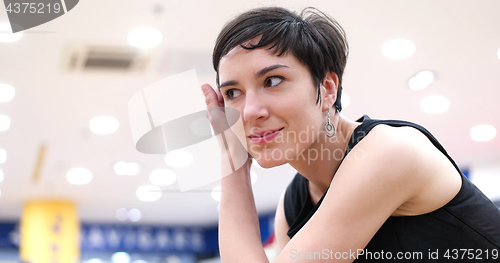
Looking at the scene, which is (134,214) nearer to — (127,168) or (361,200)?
(127,168)

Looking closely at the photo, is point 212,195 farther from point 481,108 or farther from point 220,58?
point 220,58

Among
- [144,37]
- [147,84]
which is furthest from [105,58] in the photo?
[147,84]

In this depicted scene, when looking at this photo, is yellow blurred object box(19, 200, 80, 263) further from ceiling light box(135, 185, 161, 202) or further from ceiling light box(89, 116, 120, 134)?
ceiling light box(89, 116, 120, 134)

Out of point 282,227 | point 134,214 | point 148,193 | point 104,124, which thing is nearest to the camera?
point 282,227

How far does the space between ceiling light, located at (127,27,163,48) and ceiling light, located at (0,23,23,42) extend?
2.19 ft

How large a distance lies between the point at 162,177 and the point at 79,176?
1008mm

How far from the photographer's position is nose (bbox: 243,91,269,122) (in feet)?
3.10

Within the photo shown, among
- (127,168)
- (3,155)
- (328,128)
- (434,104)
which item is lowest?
(127,168)

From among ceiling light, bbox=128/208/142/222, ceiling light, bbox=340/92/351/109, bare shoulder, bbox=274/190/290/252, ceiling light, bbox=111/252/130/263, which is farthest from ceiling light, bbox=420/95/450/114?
ceiling light, bbox=111/252/130/263

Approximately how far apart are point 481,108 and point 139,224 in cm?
644

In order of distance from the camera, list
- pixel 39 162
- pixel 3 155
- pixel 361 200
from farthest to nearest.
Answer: pixel 39 162 → pixel 3 155 → pixel 361 200

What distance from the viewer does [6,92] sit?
11.8 ft

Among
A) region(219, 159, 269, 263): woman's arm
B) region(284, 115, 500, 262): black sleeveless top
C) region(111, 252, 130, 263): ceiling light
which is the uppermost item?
region(284, 115, 500, 262): black sleeveless top

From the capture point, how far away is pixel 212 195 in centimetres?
689
